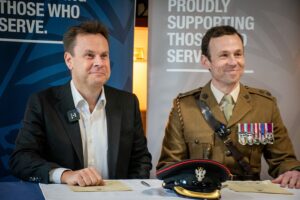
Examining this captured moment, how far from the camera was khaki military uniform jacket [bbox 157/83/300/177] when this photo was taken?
2.99 meters

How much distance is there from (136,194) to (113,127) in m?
0.88

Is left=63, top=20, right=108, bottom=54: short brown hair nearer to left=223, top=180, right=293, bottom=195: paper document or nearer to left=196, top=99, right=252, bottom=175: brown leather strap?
left=196, top=99, right=252, bottom=175: brown leather strap

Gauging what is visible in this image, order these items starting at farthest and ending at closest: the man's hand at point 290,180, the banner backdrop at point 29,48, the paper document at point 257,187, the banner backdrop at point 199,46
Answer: the banner backdrop at point 199,46 → the banner backdrop at point 29,48 → the man's hand at point 290,180 → the paper document at point 257,187

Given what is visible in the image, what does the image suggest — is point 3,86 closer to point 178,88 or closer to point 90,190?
point 178,88

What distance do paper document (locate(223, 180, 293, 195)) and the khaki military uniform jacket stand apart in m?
0.54

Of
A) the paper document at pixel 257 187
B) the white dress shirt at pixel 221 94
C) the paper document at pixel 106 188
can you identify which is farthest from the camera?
the white dress shirt at pixel 221 94

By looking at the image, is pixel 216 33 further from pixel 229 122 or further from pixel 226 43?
pixel 229 122

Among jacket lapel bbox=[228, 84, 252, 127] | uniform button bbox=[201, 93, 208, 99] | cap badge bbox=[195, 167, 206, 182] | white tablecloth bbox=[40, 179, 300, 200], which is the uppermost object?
uniform button bbox=[201, 93, 208, 99]

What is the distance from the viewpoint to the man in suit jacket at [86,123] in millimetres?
2740

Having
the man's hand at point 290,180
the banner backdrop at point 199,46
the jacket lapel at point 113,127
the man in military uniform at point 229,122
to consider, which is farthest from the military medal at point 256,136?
the banner backdrop at point 199,46

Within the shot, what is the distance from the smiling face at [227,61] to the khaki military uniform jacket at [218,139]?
0.11 m

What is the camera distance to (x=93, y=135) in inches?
112

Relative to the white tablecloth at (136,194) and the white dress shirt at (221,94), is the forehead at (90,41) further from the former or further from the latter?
the white tablecloth at (136,194)

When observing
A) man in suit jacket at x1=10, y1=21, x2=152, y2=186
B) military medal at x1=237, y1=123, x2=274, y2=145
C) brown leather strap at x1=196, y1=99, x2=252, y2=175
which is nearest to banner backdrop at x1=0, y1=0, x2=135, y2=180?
man in suit jacket at x1=10, y1=21, x2=152, y2=186
